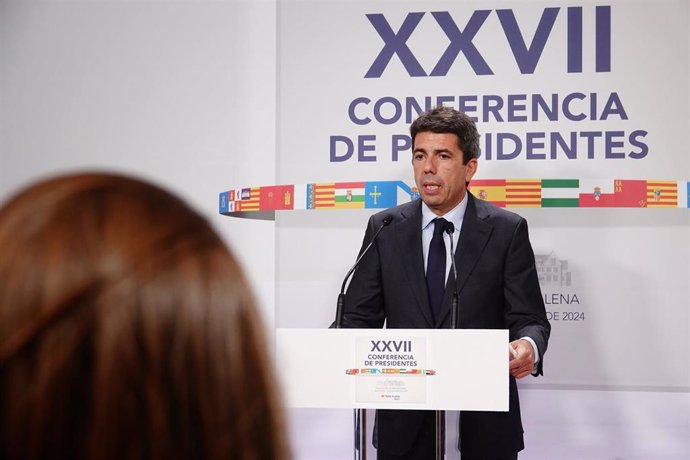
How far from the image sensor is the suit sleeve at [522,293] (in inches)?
100

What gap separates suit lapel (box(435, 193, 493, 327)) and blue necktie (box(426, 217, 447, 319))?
5cm

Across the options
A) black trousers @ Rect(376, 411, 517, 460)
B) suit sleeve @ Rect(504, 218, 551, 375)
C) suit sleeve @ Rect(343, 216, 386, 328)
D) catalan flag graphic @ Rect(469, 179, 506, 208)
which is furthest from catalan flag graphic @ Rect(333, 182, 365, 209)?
black trousers @ Rect(376, 411, 517, 460)

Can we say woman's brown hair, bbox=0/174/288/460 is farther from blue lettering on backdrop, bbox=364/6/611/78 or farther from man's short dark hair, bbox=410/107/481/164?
blue lettering on backdrop, bbox=364/6/611/78

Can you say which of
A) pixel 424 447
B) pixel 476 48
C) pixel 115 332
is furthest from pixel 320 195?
pixel 115 332

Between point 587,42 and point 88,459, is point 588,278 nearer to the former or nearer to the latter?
point 587,42

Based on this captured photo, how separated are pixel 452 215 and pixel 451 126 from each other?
1.14ft

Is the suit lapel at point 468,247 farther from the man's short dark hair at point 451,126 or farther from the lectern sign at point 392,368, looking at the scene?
the lectern sign at point 392,368

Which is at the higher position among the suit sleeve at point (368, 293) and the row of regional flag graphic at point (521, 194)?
the row of regional flag graphic at point (521, 194)

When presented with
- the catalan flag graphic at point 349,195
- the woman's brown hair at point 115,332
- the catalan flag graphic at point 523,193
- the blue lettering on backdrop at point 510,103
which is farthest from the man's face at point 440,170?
the woman's brown hair at point 115,332

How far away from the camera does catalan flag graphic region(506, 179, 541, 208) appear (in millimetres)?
3789

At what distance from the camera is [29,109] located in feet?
15.7

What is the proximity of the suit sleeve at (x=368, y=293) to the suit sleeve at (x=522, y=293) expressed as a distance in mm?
429

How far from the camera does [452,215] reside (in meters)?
2.87

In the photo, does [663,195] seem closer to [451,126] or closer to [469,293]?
[451,126]
